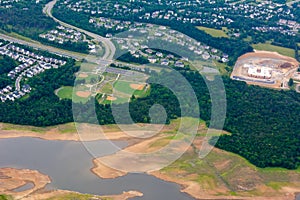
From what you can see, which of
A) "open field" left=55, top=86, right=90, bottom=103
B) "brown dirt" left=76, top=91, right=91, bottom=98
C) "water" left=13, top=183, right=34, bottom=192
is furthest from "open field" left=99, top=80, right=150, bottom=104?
"water" left=13, top=183, right=34, bottom=192

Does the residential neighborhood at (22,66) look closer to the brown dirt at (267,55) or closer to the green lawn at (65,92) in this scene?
the green lawn at (65,92)

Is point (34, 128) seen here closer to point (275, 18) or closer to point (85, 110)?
point (85, 110)

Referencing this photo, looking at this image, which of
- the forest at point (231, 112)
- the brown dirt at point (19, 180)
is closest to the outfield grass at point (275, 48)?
the forest at point (231, 112)

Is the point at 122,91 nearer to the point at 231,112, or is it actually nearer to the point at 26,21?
the point at 231,112

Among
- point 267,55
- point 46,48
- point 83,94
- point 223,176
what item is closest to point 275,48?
point 267,55

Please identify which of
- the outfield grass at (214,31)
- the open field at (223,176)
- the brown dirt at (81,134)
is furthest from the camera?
the outfield grass at (214,31)

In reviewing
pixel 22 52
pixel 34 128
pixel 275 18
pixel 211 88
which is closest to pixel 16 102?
pixel 34 128
